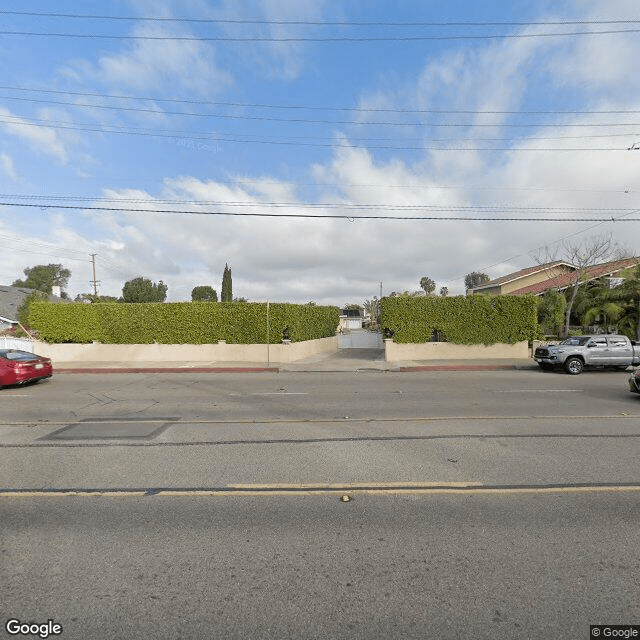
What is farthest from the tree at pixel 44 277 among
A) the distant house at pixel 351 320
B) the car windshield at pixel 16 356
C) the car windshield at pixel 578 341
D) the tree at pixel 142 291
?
the car windshield at pixel 578 341

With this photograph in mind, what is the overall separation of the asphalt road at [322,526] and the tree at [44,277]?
102m

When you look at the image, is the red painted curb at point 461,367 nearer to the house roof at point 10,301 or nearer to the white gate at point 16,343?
the white gate at point 16,343

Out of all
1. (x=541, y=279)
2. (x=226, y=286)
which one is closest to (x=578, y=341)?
(x=541, y=279)

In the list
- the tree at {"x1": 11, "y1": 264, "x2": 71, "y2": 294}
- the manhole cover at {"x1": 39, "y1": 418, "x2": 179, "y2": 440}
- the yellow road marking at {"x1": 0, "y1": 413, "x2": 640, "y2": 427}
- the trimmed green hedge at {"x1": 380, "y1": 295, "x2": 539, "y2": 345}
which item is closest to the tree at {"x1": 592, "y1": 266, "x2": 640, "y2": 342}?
the trimmed green hedge at {"x1": 380, "y1": 295, "x2": 539, "y2": 345}

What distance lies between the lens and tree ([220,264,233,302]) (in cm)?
4946

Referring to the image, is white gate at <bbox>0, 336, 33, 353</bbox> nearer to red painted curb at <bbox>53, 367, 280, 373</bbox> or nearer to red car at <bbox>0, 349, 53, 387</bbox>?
red painted curb at <bbox>53, 367, 280, 373</bbox>

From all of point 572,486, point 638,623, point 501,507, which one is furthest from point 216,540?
point 572,486

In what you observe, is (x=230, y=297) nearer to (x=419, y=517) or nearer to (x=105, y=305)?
(x=105, y=305)

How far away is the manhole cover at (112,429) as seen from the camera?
263 inches

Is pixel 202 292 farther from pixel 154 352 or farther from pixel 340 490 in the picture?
pixel 340 490

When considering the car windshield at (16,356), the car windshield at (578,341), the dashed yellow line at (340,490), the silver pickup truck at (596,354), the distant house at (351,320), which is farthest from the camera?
the distant house at (351,320)

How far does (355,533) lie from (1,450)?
18.7 ft

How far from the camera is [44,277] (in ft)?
312

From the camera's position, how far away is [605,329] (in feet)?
78.2
